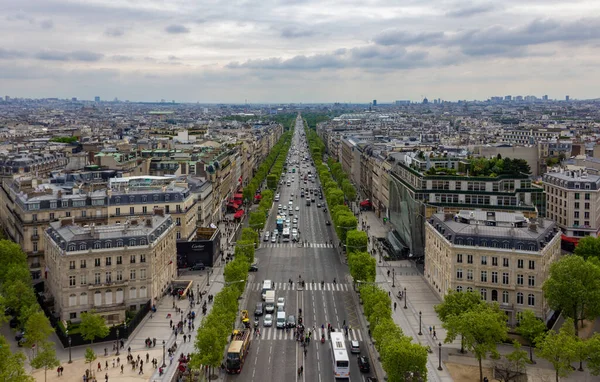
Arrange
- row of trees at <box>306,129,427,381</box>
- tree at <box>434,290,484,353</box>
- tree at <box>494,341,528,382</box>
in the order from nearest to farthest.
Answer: row of trees at <box>306,129,427,381</box>
tree at <box>494,341,528,382</box>
tree at <box>434,290,484,353</box>

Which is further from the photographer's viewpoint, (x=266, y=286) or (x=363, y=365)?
(x=266, y=286)

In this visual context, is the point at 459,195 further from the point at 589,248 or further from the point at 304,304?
the point at 304,304

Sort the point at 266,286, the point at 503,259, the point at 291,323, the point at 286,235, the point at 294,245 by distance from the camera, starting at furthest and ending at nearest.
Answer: the point at 286,235, the point at 294,245, the point at 266,286, the point at 291,323, the point at 503,259

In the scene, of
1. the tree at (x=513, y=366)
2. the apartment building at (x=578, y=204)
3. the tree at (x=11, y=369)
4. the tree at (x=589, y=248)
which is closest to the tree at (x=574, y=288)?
the tree at (x=513, y=366)

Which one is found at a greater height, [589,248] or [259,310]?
[589,248]

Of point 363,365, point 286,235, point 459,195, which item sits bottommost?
point 363,365

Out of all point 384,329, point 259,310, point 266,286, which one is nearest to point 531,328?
point 384,329

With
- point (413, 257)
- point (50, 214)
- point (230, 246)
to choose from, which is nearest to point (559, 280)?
point (413, 257)

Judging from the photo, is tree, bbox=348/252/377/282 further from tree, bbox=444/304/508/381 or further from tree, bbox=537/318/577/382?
tree, bbox=537/318/577/382

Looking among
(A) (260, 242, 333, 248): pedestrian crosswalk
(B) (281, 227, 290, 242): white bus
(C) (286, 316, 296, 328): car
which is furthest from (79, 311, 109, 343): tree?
(B) (281, 227, 290, 242): white bus
